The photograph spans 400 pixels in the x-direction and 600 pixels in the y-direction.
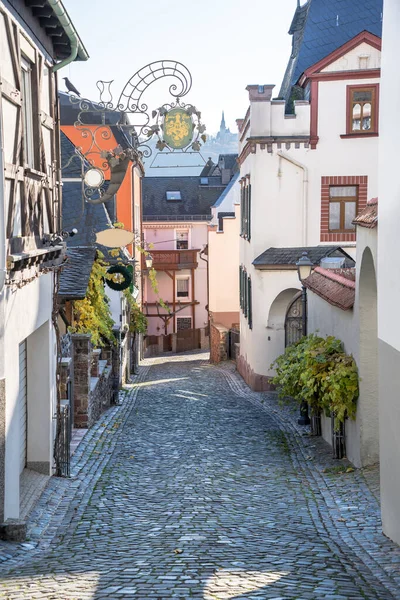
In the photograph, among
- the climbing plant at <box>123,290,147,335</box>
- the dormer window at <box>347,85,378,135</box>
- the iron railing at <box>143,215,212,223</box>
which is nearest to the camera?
the dormer window at <box>347,85,378,135</box>

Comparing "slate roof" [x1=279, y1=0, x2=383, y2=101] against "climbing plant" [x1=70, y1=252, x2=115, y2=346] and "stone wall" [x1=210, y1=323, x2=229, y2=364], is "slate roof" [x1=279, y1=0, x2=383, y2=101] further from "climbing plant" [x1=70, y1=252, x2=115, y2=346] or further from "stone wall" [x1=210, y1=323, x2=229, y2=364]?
"climbing plant" [x1=70, y1=252, x2=115, y2=346]

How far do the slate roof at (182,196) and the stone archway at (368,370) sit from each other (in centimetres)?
4152

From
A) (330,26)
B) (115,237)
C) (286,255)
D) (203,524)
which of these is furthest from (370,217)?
(330,26)

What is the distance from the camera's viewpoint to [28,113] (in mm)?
10367

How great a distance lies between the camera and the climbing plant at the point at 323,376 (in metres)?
12.1

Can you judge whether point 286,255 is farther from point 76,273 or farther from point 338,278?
point 76,273

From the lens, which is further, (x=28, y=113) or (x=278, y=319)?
(x=278, y=319)

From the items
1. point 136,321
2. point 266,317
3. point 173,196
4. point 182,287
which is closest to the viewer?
point 266,317

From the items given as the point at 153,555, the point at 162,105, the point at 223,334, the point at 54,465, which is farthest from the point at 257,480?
the point at 223,334

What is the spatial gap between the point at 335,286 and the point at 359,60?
1106 centimetres

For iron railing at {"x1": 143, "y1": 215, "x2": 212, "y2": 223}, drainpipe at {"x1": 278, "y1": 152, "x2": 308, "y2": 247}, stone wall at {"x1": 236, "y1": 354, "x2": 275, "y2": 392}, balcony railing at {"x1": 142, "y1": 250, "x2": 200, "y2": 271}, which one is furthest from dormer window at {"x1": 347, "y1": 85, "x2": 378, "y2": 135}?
iron railing at {"x1": 143, "y1": 215, "x2": 212, "y2": 223}

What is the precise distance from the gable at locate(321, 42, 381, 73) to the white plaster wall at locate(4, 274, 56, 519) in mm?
14188

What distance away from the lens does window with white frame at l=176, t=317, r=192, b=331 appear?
53.2 m

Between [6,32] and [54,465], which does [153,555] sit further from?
[6,32]
